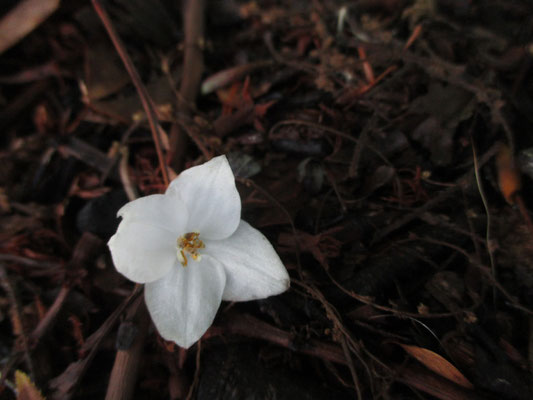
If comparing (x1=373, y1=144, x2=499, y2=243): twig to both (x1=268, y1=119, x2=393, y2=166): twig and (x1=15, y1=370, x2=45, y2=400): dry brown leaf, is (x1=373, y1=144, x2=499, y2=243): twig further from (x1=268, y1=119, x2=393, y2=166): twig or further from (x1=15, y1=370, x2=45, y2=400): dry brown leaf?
(x1=15, y1=370, x2=45, y2=400): dry brown leaf

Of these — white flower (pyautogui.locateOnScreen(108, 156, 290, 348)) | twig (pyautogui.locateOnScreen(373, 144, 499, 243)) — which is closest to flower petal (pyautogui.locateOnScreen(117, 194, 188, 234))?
white flower (pyautogui.locateOnScreen(108, 156, 290, 348))

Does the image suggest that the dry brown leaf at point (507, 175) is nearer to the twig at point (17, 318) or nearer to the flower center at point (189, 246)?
the flower center at point (189, 246)

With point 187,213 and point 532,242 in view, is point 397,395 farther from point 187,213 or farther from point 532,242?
point 187,213

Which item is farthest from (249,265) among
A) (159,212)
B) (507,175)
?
(507,175)

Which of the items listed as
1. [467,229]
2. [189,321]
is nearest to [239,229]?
[189,321]

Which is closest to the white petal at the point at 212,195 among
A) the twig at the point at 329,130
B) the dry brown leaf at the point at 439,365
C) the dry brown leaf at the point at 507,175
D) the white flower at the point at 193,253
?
the white flower at the point at 193,253

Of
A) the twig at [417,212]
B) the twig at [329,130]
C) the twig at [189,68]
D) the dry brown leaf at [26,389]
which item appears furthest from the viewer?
the twig at [189,68]

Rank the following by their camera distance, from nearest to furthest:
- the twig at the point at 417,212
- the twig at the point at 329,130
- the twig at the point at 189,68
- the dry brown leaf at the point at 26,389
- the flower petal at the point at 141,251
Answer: the flower petal at the point at 141,251, the dry brown leaf at the point at 26,389, the twig at the point at 417,212, the twig at the point at 329,130, the twig at the point at 189,68
